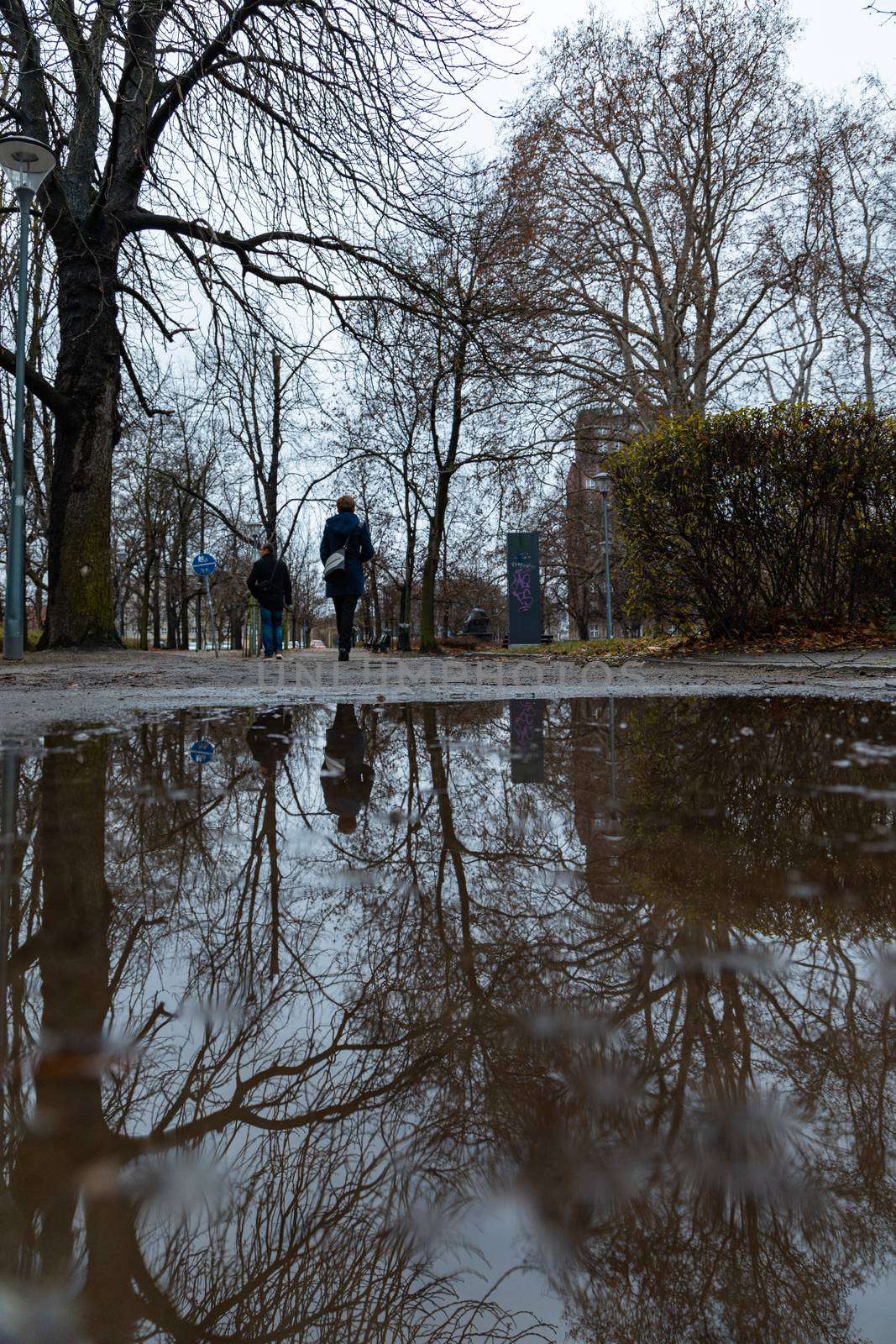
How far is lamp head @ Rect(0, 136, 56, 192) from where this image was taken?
8.04 metres

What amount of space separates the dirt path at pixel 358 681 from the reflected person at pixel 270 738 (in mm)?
732

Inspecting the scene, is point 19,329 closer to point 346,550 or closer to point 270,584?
point 346,550

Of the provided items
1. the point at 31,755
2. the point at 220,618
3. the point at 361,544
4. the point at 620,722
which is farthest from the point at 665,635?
the point at 220,618

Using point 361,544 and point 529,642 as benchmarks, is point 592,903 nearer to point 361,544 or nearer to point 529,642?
point 361,544

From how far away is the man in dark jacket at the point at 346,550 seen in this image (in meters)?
10.8

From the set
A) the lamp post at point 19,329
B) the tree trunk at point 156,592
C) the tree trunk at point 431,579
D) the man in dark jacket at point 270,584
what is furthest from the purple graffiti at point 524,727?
the tree trunk at point 156,592

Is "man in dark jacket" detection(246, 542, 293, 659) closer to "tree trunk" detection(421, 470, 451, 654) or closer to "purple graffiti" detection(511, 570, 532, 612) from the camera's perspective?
"purple graffiti" detection(511, 570, 532, 612)

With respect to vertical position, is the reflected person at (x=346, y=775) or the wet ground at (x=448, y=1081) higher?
the reflected person at (x=346, y=775)

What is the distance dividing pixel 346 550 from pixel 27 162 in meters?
5.19

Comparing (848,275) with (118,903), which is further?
(848,275)

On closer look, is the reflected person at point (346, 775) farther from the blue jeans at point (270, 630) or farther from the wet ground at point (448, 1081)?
the blue jeans at point (270, 630)

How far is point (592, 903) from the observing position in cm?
154

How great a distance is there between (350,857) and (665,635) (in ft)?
34.1

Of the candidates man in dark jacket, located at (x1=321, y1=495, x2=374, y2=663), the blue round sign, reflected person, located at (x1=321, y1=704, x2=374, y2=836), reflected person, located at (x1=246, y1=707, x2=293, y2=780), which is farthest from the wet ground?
the blue round sign
